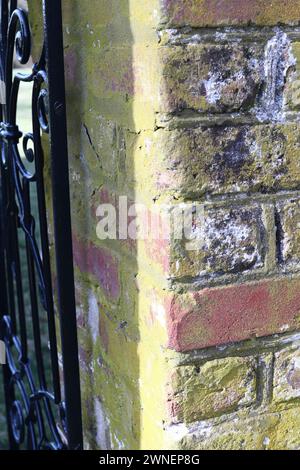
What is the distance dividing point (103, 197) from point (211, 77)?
35 centimetres

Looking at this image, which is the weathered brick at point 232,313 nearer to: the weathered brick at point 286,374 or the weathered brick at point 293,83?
the weathered brick at point 286,374

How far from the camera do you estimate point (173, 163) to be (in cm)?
84

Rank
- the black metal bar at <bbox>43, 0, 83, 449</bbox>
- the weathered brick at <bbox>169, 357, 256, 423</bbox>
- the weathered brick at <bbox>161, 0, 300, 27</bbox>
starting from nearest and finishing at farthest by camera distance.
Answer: the weathered brick at <bbox>161, 0, 300, 27</bbox> → the weathered brick at <bbox>169, 357, 256, 423</bbox> → the black metal bar at <bbox>43, 0, 83, 449</bbox>

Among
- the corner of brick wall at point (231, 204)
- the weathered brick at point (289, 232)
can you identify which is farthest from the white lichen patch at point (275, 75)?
the weathered brick at point (289, 232)

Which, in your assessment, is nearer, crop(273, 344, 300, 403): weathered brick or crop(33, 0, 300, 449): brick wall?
crop(33, 0, 300, 449): brick wall

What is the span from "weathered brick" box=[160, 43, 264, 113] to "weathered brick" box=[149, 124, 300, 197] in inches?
1.5

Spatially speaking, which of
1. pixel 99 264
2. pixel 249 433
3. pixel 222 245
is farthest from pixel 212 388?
pixel 99 264

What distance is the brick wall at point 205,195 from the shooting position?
2.72 ft

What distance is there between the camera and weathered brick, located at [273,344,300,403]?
39.0 inches

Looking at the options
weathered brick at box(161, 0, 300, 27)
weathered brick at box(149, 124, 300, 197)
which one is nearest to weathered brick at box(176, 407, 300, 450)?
weathered brick at box(149, 124, 300, 197)

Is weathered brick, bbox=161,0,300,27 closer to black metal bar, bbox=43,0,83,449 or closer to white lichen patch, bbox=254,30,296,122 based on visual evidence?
white lichen patch, bbox=254,30,296,122

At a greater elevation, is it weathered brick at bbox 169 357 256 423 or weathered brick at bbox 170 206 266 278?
weathered brick at bbox 170 206 266 278
